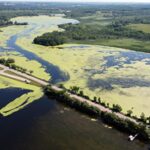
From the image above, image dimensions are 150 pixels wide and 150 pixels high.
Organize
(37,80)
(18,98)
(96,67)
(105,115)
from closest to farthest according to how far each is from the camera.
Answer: (105,115)
(18,98)
(37,80)
(96,67)

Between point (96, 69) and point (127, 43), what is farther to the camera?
point (127, 43)

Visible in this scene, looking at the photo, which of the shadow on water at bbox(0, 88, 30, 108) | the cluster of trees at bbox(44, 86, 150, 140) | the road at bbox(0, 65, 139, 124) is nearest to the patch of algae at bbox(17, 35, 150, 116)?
the road at bbox(0, 65, 139, 124)

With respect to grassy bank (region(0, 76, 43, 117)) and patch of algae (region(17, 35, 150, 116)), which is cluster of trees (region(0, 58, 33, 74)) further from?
patch of algae (region(17, 35, 150, 116))

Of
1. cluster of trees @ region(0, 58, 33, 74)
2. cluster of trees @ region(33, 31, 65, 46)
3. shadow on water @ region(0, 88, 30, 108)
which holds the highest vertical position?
shadow on water @ region(0, 88, 30, 108)

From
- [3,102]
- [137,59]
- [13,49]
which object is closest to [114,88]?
[3,102]

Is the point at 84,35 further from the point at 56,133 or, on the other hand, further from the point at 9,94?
the point at 56,133

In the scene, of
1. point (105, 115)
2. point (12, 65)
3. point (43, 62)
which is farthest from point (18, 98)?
point (43, 62)
